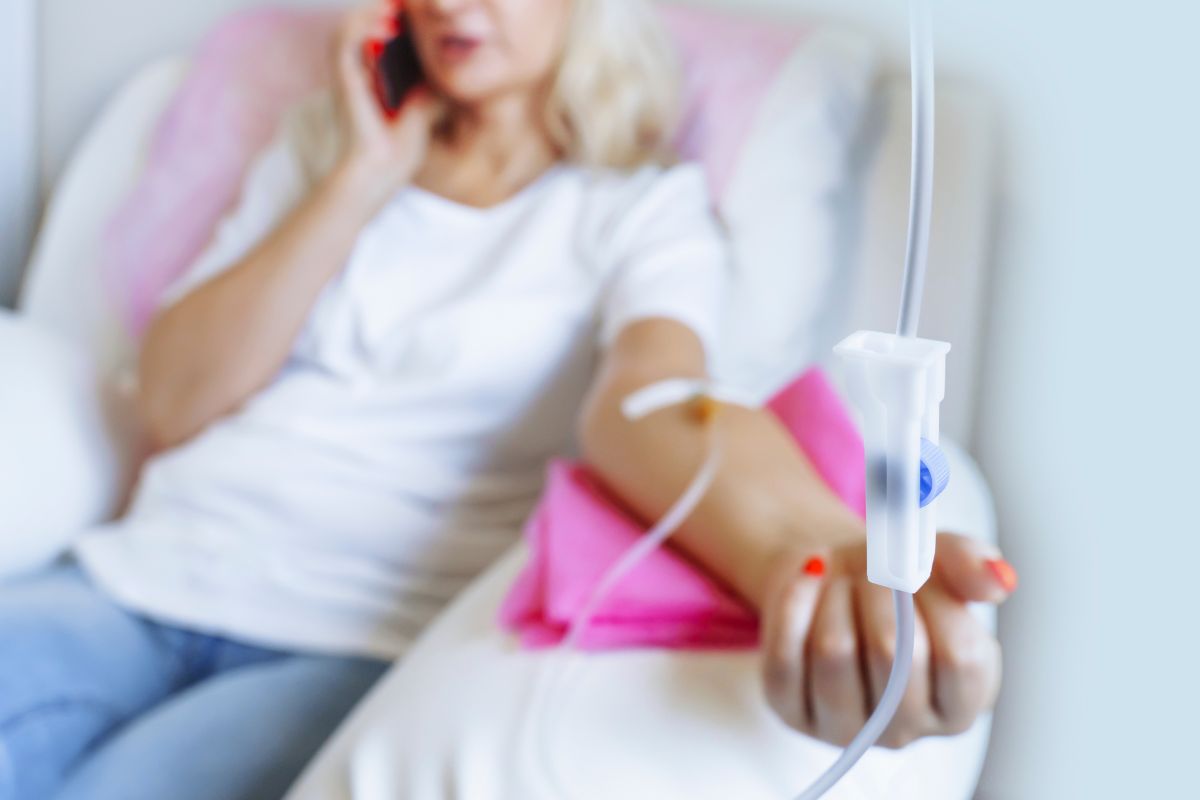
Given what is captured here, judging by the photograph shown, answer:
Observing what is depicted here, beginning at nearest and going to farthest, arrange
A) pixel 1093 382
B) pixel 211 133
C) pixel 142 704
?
pixel 1093 382 → pixel 142 704 → pixel 211 133

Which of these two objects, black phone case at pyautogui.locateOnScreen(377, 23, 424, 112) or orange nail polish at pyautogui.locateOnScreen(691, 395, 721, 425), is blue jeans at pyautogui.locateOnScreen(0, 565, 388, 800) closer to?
orange nail polish at pyautogui.locateOnScreen(691, 395, 721, 425)

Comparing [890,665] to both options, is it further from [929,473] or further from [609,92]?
[609,92]

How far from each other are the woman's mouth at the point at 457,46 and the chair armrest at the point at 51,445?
0.43 m

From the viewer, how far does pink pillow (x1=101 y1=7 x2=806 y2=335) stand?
123 centimetres

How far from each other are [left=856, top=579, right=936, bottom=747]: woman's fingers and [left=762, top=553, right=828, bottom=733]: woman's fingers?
24 millimetres

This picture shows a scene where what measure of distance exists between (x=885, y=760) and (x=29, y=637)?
601 mm

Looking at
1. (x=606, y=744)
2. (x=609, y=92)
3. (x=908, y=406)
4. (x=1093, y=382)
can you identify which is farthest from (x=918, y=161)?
(x=609, y=92)

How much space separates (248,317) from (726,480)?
0.50 m

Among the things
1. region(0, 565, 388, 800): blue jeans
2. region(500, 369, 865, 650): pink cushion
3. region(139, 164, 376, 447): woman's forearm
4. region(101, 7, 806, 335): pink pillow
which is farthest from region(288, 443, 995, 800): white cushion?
region(101, 7, 806, 335): pink pillow

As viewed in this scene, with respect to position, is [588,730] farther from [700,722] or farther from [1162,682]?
[1162,682]

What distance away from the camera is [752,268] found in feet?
3.48

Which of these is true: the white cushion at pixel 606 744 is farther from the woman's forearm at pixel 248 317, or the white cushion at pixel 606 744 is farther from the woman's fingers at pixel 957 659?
the woman's forearm at pixel 248 317

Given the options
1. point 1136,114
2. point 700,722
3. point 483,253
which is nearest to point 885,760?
point 700,722

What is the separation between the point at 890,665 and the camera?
501 millimetres
